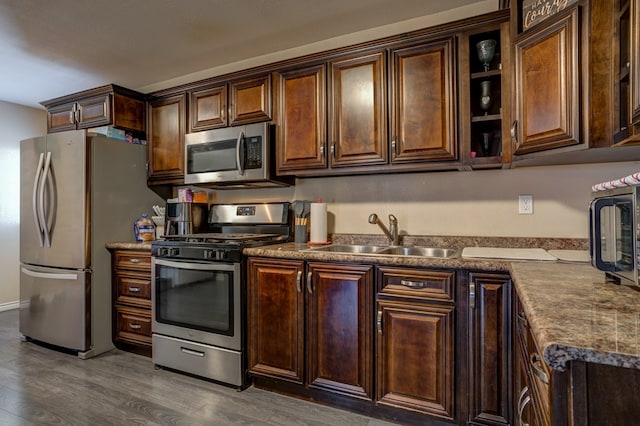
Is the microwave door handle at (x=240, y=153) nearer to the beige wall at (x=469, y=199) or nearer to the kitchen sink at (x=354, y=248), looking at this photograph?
the beige wall at (x=469, y=199)

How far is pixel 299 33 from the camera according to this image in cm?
254

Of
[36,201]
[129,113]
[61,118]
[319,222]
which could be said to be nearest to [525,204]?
[319,222]

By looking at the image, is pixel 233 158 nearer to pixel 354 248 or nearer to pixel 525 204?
pixel 354 248

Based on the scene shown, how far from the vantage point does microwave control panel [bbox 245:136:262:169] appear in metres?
2.47

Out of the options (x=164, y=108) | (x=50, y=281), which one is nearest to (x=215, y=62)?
(x=164, y=108)

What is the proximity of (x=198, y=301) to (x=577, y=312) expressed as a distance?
6.79 ft

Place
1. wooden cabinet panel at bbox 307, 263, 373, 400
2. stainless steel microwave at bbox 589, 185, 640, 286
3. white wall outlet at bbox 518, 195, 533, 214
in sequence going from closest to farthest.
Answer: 1. stainless steel microwave at bbox 589, 185, 640, 286
2. wooden cabinet panel at bbox 307, 263, 373, 400
3. white wall outlet at bbox 518, 195, 533, 214

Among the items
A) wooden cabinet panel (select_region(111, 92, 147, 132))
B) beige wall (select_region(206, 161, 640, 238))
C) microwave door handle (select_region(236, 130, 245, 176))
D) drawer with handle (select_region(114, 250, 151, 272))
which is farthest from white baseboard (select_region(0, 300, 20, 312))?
beige wall (select_region(206, 161, 640, 238))

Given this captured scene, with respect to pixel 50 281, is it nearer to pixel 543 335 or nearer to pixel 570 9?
pixel 543 335

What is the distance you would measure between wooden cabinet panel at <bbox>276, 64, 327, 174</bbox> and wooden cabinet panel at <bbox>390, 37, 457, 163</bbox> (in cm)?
48

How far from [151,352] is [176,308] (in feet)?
2.07

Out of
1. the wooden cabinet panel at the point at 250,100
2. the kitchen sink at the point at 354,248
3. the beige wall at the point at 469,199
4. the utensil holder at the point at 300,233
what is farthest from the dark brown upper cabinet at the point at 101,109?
the kitchen sink at the point at 354,248

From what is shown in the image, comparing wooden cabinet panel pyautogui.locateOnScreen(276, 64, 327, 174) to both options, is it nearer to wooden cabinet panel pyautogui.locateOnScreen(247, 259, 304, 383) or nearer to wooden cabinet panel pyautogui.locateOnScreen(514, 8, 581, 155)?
wooden cabinet panel pyautogui.locateOnScreen(247, 259, 304, 383)

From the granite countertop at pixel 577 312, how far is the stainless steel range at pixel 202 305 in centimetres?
146
